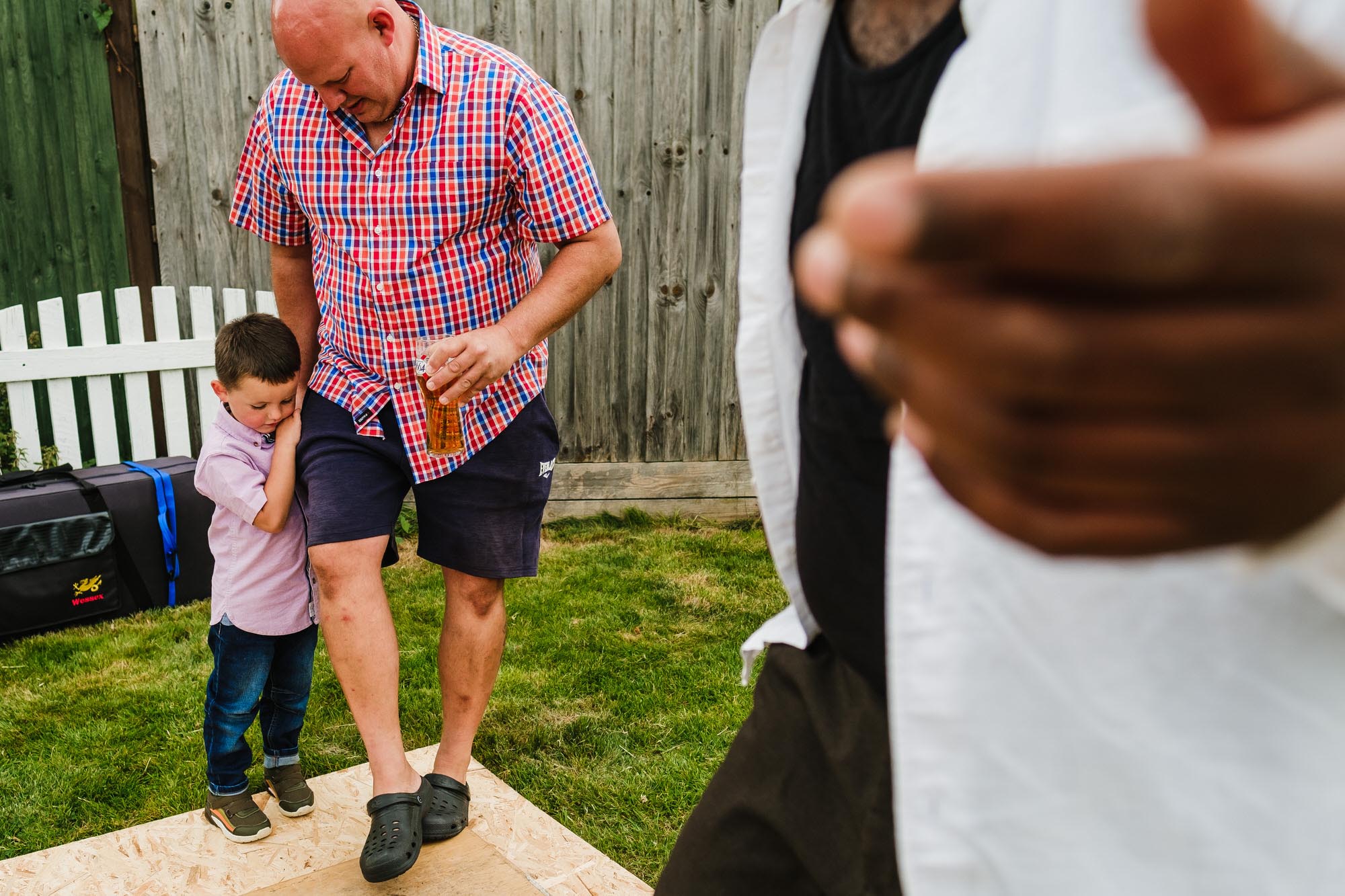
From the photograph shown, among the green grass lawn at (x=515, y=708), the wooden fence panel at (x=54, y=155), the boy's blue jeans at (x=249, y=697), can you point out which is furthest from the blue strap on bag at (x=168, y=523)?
the boy's blue jeans at (x=249, y=697)

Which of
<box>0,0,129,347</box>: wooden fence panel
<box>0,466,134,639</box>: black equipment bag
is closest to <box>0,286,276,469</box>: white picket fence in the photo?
<box>0,0,129,347</box>: wooden fence panel

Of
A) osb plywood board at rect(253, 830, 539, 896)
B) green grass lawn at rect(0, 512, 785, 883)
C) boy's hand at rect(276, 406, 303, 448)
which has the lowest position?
green grass lawn at rect(0, 512, 785, 883)

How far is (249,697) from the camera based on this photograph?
257 centimetres

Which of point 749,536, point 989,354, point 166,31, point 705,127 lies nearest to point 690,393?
point 749,536

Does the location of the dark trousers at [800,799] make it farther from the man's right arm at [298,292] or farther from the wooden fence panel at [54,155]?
the wooden fence panel at [54,155]

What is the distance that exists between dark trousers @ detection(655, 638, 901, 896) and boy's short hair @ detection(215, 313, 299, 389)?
1613 mm

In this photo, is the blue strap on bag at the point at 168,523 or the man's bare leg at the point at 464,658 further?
the blue strap on bag at the point at 168,523

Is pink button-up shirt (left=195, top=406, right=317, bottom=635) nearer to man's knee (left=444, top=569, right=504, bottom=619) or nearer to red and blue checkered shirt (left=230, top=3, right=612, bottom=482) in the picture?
red and blue checkered shirt (left=230, top=3, right=612, bottom=482)

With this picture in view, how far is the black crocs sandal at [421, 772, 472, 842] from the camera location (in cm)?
254

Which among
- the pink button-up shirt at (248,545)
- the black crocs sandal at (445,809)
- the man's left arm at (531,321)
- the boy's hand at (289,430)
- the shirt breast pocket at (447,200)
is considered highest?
the shirt breast pocket at (447,200)

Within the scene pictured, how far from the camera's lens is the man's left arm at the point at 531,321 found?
2268mm

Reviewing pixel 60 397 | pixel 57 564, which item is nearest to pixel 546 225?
pixel 57 564

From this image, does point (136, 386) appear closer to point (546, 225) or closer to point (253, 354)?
point (253, 354)

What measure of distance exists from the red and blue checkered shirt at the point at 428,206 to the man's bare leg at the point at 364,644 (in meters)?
0.28
